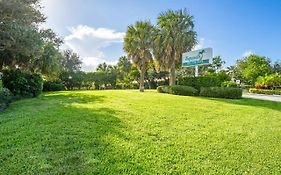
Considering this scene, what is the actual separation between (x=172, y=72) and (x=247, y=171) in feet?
70.7

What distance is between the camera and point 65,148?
4453 millimetres

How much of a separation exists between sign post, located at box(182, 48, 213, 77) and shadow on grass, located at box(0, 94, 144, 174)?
15874mm

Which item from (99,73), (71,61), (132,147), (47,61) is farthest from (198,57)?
(71,61)

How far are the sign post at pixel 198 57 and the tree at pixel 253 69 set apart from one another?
109 ft

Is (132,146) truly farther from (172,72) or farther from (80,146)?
(172,72)

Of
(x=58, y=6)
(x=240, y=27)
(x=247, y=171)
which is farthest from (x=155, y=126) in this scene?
(x=240, y=27)

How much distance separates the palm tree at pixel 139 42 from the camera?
2483cm

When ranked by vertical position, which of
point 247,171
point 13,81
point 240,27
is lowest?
point 247,171

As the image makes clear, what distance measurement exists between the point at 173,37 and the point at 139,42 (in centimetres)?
351

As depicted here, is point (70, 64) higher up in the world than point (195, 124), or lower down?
higher up

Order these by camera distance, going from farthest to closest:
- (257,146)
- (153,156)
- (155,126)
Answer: (155,126)
(257,146)
(153,156)

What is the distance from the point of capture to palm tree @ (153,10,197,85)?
23.7 m

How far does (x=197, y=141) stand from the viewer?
529 cm

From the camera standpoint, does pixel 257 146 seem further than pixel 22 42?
No
